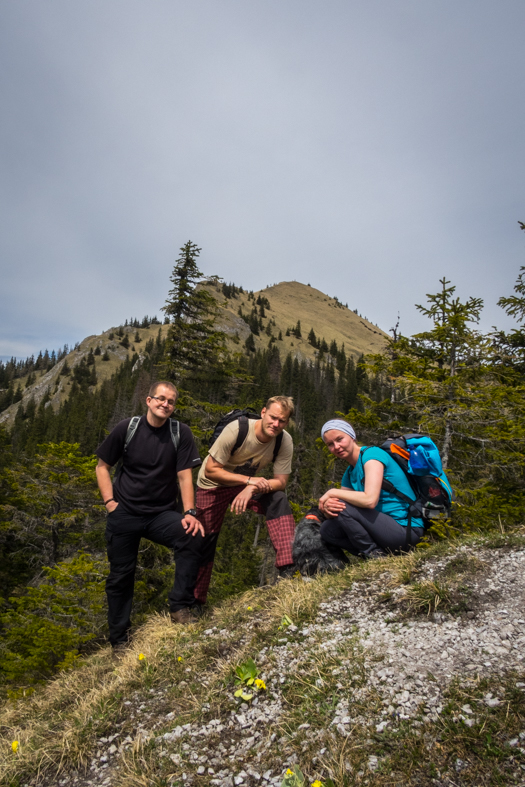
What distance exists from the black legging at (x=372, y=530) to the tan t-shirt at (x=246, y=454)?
965mm

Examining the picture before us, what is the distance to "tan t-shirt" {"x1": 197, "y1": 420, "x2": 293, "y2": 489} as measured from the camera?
15.9 ft

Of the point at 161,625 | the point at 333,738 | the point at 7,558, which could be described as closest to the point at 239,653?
the point at 333,738

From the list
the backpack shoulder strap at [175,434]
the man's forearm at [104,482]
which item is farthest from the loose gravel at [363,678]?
the backpack shoulder strap at [175,434]

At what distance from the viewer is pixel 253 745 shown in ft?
8.00

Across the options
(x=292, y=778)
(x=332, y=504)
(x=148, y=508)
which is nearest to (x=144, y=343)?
(x=148, y=508)

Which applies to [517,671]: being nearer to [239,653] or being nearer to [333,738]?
[333,738]

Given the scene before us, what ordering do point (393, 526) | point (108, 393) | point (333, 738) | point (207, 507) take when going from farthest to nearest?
point (108, 393) → point (207, 507) → point (393, 526) → point (333, 738)

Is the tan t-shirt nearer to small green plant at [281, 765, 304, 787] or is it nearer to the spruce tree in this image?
small green plant at [281, 765, 304, 787]

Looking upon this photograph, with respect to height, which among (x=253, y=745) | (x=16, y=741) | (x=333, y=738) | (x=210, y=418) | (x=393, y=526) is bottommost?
(x=16, y=741)

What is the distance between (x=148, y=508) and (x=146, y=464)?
0.53 m

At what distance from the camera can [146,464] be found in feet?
15.8

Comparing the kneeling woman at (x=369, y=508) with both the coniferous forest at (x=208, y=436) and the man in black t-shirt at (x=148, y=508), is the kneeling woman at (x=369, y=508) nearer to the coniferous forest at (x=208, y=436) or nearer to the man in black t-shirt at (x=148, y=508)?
the coniferous forest at (x=208, y=436)

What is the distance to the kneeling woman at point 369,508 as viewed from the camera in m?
4.30

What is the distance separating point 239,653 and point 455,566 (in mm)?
2070
